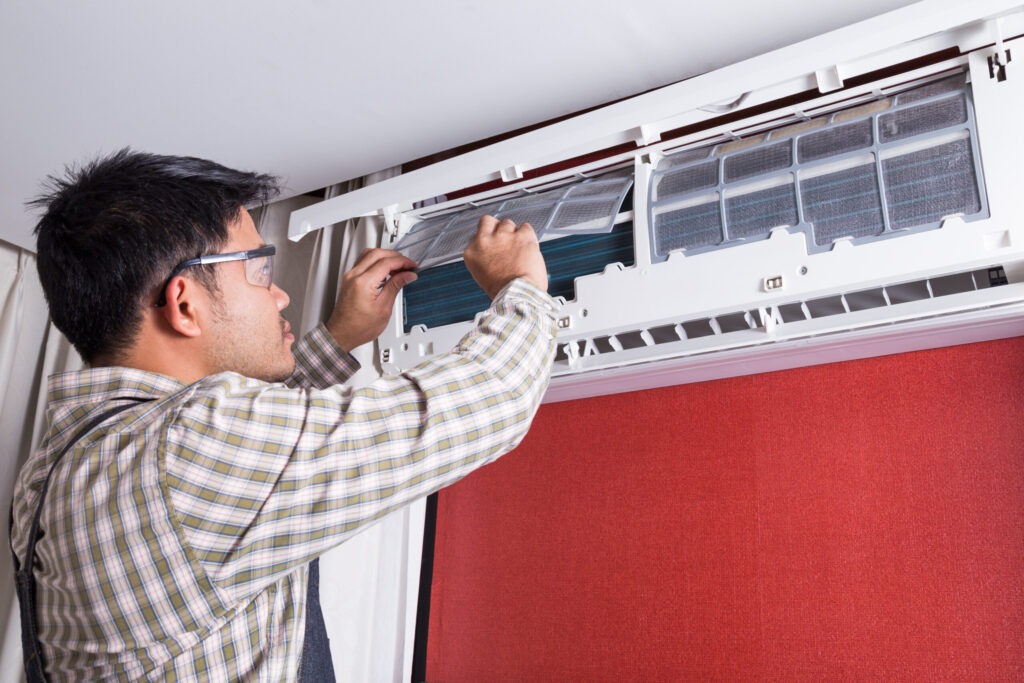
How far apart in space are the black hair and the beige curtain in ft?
2.64

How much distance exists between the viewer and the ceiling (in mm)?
1418

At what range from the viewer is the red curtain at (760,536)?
131 cm

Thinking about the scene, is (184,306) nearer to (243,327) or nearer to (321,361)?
(243,327)

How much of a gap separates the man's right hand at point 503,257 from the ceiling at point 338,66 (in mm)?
480

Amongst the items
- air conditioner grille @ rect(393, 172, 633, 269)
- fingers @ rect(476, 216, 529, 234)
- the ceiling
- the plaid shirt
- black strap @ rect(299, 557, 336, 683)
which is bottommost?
black strap @ rect(299, 557, 336, 683)

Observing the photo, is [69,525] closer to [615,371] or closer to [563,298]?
[563,298]

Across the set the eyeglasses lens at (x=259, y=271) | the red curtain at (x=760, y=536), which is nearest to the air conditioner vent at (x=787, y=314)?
the red curtain at (x=760, y=536)

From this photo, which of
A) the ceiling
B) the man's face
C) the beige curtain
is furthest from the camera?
the beige curtain

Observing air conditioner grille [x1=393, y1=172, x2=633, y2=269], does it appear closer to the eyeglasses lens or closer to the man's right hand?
the man's right hand

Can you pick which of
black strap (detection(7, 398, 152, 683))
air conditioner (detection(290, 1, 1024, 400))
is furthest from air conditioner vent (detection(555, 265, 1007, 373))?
black strap (detection(7, 398, 152, 683))

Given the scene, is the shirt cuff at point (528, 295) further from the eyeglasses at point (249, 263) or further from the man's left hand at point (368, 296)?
the man's left hand at point (368, 296)

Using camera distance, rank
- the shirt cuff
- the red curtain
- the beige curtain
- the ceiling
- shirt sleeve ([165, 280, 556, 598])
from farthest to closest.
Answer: the beige curtain < the ceiling < the red curtain < the shirt cuff < shirt sleeve ([165, 280, 556, 598])

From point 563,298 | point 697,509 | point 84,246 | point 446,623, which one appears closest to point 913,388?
point 697,509

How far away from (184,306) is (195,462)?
28cm
